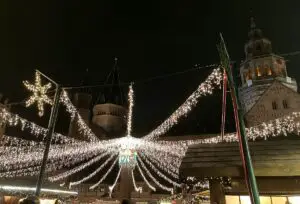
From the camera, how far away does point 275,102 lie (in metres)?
28.1

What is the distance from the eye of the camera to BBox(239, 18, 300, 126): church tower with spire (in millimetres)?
27859

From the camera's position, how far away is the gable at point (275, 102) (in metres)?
27.4

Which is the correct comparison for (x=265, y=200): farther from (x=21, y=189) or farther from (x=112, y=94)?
(x=112, y=94)

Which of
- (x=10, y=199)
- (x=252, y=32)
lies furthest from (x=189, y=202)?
(x=252, y=32)

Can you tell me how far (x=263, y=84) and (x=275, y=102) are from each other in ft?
17.0

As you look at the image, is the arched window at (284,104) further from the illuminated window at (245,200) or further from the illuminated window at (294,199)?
the illuminated window at (245,200)

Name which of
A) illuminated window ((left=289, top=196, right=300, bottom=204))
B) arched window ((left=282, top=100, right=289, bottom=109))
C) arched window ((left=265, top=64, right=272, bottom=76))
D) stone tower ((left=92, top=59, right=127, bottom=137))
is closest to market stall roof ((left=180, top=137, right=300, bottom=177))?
illuminated window ((left=289, top=196, right=300, bottom=204))

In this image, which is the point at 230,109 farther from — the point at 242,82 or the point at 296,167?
the point at 296,167

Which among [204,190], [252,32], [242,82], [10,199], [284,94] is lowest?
[10,199]

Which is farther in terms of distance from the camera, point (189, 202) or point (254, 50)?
point (254, 50)

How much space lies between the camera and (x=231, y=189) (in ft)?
25.0

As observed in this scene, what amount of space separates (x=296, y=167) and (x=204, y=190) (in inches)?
162

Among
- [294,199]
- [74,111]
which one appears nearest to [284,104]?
[74,111]

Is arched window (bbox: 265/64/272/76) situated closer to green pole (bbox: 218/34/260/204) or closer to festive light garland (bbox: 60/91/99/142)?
festive light garland (bbox: 60/91/99/142)
